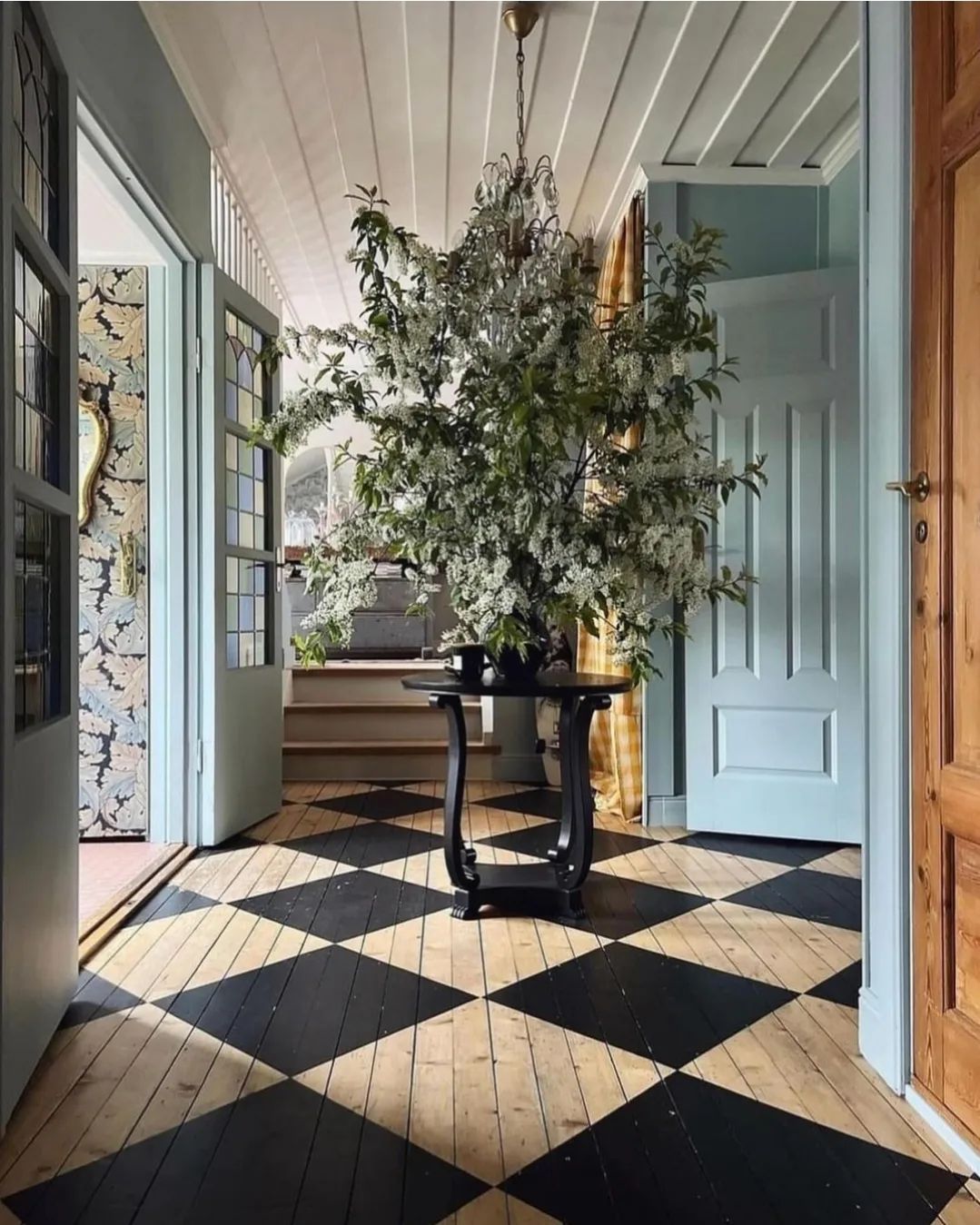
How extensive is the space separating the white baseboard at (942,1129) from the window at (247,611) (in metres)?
2.73

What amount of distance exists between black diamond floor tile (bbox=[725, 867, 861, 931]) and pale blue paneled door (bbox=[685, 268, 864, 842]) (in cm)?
50

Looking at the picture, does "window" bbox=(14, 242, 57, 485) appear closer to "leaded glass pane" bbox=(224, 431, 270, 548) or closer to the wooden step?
"leaded glass pane" bbox=(224, 431, 270, 548)

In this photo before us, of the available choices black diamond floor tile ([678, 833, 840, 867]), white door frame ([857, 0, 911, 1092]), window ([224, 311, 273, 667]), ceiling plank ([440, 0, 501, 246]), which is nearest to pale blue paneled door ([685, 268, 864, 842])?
black diamond floor tile ([678, 833, 840, 867])

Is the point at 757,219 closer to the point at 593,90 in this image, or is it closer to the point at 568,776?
the point at 593,90

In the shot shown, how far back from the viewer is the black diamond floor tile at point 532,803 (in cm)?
407

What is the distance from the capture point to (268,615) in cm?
402

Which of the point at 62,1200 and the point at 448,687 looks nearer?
the point at 62,1200

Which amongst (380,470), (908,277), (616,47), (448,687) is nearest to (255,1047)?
(448,687)

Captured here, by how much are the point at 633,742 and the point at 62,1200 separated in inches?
114

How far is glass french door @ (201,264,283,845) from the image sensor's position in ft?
11.2

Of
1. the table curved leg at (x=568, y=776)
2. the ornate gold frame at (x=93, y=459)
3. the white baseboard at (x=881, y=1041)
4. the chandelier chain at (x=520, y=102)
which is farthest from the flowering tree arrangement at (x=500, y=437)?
the ornate gold frame at (x=93, y=459)

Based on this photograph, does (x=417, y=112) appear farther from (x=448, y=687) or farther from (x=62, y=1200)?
(x=62, y=1200)

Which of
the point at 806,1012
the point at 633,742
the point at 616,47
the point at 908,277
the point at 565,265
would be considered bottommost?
the point at 806,1012

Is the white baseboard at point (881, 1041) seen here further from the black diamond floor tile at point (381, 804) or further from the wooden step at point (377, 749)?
the wooden step at point (377, 749)
